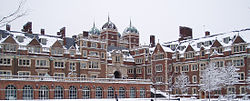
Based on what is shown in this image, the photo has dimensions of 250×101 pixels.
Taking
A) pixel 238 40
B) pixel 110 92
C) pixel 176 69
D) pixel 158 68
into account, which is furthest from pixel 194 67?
pixel 110 92

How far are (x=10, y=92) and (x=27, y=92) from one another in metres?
2.42

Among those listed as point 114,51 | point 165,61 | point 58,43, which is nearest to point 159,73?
point 165,61

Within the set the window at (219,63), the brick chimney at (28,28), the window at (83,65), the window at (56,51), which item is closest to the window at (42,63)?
the window at (56,51)

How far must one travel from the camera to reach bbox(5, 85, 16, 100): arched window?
45.1 metres

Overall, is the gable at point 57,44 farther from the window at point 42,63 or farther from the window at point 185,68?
the window at point 185,68

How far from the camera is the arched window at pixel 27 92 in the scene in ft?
153

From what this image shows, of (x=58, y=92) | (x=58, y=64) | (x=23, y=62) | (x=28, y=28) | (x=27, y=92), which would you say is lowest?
(x=58, y=92)

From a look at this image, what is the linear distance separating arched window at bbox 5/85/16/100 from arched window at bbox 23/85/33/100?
1399 mm

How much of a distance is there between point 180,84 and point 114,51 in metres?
15.1

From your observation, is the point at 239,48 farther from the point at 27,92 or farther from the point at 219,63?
the point at 27,92

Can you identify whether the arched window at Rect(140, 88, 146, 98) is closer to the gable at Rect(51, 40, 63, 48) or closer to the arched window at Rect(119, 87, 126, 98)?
the arched window at Rect(119, 87, 126, 98)

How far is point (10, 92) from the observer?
45.4 metres

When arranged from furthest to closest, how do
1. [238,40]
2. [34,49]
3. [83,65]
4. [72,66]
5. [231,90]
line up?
[83,65], [72,66], [34,49], [231,90], [238,40]

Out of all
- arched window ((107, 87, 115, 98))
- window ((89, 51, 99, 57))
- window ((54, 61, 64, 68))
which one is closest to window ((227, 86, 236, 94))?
arched window ((107, 87, 115, 98))
